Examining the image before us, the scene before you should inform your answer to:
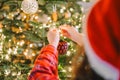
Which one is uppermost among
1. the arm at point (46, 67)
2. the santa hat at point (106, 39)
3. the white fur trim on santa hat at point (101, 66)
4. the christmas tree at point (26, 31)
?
the santa hat at point (106, 39)

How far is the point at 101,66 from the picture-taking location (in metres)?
0.63

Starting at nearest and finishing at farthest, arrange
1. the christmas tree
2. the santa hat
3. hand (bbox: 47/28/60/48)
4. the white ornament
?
1. the santa hat
2. hand (bbox: 47/28/60/48)
3. the white ornament
4. the christmas tree

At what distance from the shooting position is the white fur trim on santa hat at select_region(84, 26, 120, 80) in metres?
0.62

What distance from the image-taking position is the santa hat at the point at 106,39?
1.98ft

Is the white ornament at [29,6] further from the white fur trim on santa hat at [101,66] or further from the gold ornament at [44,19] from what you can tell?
the white fur trim on santa hat at [101,66]

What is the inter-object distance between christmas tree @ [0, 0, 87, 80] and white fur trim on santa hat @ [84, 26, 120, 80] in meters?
1.47

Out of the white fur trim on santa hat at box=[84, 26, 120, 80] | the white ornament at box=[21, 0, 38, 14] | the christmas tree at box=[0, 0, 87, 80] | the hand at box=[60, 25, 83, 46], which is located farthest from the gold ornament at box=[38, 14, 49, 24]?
the white fur trim on santa hat at box=[84, 26, 120, 80]

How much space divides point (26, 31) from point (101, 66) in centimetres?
159

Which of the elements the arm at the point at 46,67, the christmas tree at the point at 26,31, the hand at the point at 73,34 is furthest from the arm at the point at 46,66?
the christmas tree at the point at 26,31

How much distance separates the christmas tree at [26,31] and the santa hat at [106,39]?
147 centimetres

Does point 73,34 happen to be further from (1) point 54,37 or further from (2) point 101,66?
(2) point 101,66

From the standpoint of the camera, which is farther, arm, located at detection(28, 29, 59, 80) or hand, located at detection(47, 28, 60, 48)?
hand, located at detection(47, 28, 60, 48)

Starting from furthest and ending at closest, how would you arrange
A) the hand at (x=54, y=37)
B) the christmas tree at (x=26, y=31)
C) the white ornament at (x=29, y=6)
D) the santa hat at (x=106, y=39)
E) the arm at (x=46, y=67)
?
the christmas tree at (x=26, y=31)
the white ornament at (x=29, y=6)
the hand at (x=54, y=37)
the arm at (x=46, y=67)
the santa hat at (x=106, y=39)

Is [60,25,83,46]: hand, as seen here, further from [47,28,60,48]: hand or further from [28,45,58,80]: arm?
[28,45,58,80]: arm
